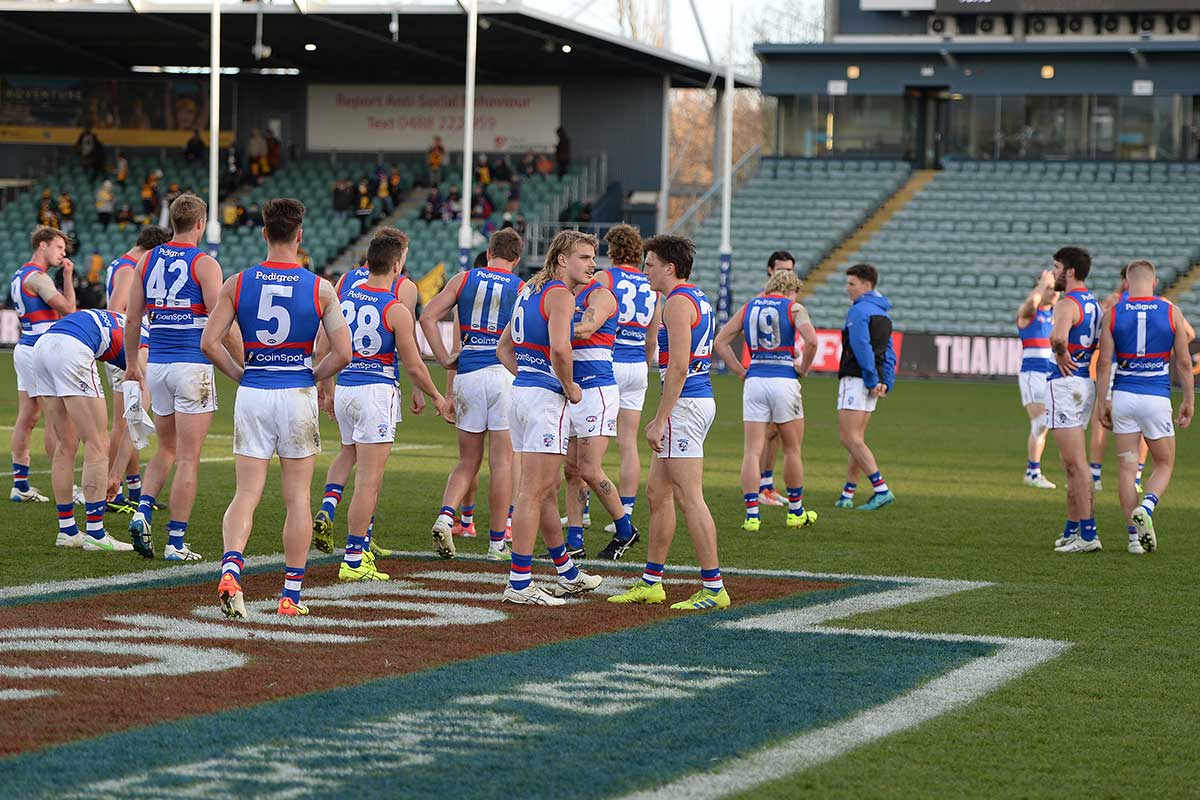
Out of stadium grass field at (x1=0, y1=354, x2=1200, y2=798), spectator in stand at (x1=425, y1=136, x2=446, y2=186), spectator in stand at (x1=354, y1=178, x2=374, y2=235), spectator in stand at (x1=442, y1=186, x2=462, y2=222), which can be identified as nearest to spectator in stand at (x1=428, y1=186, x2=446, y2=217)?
spectator in stand at (x1=442, y1=186, x2=462, y2=222)

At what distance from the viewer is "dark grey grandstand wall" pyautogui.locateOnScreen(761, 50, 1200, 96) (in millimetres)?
43031

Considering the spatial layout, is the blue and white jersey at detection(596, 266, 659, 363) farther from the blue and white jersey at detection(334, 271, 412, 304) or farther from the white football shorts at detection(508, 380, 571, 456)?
the white football shorts at detection(508, 380, 571, 456)

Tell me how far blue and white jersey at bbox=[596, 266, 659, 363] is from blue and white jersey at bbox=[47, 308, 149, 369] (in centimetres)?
332

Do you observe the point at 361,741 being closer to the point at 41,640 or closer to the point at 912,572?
the point at 41,640

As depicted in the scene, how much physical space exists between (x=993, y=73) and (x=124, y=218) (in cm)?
2319

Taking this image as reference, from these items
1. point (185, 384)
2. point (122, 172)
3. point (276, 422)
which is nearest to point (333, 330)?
point (276, 422)

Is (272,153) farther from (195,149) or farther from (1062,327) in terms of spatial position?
(1062,327)

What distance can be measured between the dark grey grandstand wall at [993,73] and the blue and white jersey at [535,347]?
121ft

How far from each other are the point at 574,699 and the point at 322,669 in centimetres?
118

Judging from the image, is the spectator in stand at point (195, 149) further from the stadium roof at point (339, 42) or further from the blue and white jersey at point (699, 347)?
the blue and white jersey at point (699, 347)

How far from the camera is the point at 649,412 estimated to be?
2386 cm

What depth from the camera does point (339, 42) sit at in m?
43.2

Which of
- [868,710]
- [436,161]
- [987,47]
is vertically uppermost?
[987,47]

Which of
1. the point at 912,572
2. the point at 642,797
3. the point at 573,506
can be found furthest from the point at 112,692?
the point at 912,572
